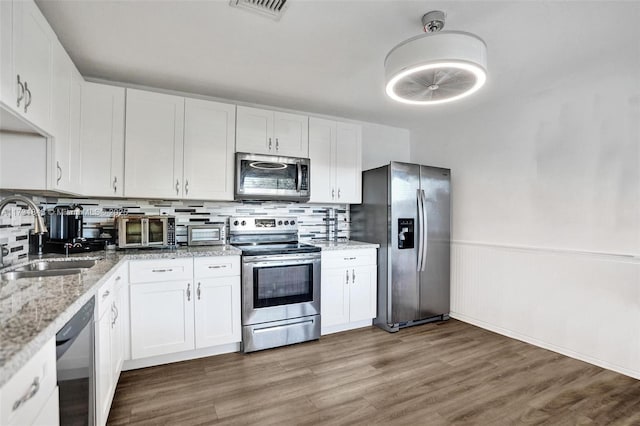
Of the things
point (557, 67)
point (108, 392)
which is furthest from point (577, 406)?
point (108, 392)

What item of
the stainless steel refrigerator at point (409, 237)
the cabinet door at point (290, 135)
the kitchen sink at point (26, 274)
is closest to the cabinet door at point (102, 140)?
the kitchen sink at point (26, 274)

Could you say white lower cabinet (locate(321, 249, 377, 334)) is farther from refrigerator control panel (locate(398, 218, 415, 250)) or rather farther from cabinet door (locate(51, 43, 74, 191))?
cabinet door (locate(51, 43, 74, 191))

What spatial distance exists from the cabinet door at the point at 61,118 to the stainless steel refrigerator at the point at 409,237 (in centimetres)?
276

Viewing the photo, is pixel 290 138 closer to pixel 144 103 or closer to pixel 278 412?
pixel 144 103

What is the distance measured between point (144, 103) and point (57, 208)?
113 centimetres

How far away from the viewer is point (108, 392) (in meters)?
1.87

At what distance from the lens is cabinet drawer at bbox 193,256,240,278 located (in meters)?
2.70

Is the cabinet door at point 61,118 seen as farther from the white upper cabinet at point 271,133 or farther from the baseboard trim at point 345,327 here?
the baseboard trim at point 345,327

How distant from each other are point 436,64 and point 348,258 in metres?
2.12

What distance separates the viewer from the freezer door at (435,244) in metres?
3.65

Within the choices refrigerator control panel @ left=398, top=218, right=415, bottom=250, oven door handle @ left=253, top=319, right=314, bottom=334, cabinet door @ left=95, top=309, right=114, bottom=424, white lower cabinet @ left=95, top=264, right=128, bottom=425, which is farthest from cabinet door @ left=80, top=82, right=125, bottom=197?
refrigerator control panel @ left=398, top=218, right=415, bottom=250

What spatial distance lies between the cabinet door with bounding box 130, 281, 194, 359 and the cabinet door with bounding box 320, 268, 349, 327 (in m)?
1.26

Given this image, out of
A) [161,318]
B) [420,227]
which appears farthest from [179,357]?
[420,227]

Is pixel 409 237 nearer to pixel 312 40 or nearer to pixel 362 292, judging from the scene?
pixel 362 292
